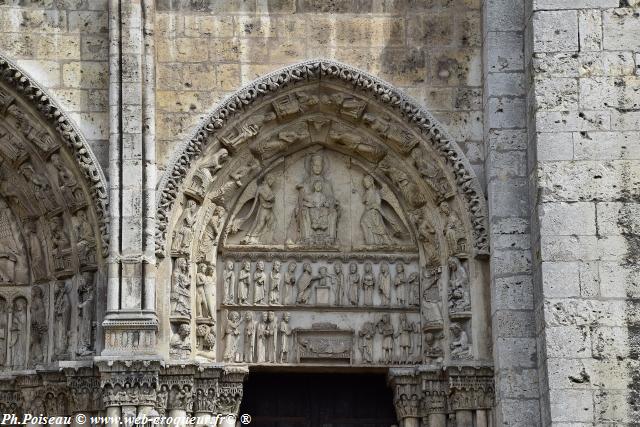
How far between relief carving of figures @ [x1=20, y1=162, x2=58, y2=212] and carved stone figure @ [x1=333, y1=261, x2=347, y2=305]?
2578 millimetres

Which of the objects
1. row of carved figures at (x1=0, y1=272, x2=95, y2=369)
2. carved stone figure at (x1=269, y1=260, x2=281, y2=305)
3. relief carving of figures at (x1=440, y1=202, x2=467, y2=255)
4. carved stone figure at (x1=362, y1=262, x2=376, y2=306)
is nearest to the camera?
row of carved figures at (x1=0, y1=272, x2=95, y2=369)

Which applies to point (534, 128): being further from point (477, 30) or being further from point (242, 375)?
point (242, 375)

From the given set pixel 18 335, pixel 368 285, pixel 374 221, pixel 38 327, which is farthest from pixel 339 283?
pixel 18 335

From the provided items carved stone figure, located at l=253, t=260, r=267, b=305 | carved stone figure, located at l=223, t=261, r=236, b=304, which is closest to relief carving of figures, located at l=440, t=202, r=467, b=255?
carved stone figure, located at l=253, t=260, r=267, b=305

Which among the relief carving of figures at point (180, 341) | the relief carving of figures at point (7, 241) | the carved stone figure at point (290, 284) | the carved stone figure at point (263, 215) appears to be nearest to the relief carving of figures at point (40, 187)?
the relief carving of figures at point (7, 241)

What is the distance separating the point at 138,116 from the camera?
48.6ft

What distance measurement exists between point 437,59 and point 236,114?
1892 millimetres

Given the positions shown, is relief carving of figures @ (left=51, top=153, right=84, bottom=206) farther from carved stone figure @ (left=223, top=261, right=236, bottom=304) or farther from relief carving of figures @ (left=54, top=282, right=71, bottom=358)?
carved stone figure @ (left=223, top=261, right=236, bottom=304)

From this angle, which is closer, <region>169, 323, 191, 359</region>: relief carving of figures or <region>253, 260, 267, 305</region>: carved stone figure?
<region>169, 323, 191, 359</region>: relief carving of figures

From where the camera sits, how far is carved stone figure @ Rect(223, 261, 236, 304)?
15.2 m

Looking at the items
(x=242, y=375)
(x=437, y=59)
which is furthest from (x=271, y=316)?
(x=437, y=59)

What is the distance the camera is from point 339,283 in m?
15.3

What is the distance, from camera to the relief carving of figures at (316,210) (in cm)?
1540

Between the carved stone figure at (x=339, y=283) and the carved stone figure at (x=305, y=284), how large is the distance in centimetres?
22
